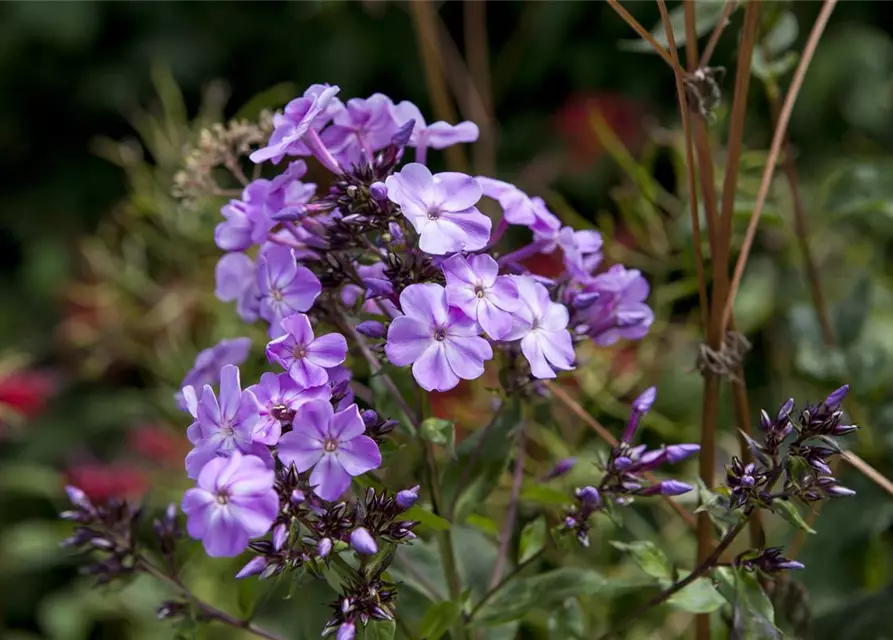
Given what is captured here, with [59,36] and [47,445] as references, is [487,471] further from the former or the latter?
[59,36]

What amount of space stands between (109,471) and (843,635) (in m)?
0.99

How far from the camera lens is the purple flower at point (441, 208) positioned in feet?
1.73

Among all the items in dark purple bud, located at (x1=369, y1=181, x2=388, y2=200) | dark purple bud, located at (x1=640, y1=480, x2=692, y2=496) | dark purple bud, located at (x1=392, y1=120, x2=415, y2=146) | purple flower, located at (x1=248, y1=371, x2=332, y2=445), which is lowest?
dark purple bud, located at (x1=640, y1=480, x2=692, y2=496)

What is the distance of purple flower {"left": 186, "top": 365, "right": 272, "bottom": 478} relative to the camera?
506mm

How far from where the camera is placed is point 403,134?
588 millimetres

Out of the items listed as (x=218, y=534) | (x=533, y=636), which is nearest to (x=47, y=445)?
(x=533, y=636)

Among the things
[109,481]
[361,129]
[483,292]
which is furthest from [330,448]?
[109,481]

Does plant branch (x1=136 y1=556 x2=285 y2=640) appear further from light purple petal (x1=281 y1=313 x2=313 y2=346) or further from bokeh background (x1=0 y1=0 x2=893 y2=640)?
light purple petal (x1=281 y1=313 x2=313 y2=346)

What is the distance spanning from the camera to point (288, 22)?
200 cm

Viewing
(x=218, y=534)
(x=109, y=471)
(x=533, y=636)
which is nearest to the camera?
(x=218, y=534)

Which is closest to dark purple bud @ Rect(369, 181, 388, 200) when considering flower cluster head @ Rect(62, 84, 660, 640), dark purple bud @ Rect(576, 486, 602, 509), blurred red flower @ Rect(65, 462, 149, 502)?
flower cluster head @ Rect(62, 84, 660, 640)

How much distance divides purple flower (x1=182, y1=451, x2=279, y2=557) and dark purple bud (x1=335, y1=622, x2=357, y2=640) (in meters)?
0.07

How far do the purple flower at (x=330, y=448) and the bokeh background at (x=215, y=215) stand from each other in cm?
21

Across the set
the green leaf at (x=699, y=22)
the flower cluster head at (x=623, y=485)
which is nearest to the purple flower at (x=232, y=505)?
the flower cluster head at (x=623, y=485)
